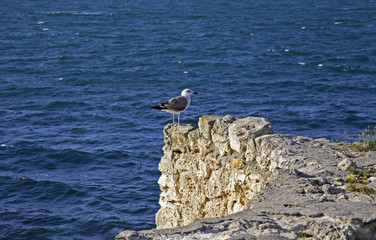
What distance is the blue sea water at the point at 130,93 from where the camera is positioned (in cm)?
3238

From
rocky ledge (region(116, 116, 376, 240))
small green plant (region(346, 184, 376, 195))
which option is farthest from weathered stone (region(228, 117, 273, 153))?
small green plant (region(346, 184, 376, 195))

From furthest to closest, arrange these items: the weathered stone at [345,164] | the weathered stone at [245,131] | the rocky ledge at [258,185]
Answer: the weathered stone at [245,131], the weathered stone at [345,164], the rocky ledge at [258,185]

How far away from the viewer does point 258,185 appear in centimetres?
1620

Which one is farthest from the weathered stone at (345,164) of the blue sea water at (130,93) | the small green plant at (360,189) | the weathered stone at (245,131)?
the blue sea water at (130,93)

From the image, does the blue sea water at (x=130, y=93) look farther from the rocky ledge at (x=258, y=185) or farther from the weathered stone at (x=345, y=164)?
the weathered stone at (x=345, y=164)

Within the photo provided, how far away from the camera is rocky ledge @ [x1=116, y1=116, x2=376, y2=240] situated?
12297 millimetres

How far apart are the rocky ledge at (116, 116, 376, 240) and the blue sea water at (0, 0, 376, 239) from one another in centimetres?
992

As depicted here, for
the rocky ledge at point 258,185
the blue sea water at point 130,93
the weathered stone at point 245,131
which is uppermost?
the weathered stone at point 245,131

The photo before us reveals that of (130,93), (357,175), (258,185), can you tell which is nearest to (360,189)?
(357,175)

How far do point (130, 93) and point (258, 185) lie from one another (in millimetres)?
36706

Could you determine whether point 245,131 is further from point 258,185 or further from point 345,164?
point 345,164

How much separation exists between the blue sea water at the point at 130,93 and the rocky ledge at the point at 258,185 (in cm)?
992

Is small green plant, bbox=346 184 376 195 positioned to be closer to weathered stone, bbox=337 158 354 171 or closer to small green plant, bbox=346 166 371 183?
small green plant, bbox=346 166 371 183

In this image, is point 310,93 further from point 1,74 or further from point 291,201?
point 291,201
